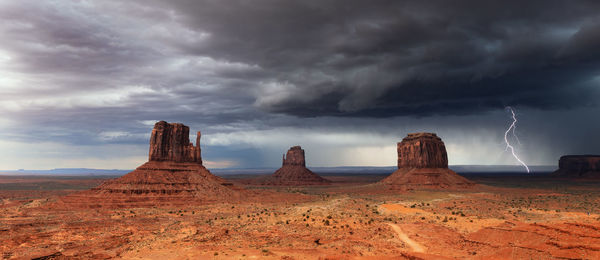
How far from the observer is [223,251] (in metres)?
31.3

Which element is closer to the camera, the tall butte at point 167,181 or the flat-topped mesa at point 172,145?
the tall butte at point 167,181

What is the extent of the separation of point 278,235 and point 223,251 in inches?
342

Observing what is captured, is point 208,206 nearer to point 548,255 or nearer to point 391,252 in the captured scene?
point 391,252

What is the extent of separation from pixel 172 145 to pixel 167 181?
39.4 feet

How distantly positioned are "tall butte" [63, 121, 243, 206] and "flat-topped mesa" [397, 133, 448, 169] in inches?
3028

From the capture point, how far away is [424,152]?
134 m

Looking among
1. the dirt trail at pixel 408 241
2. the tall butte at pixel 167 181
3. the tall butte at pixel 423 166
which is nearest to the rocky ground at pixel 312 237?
the dirt trail at pixel 408 241

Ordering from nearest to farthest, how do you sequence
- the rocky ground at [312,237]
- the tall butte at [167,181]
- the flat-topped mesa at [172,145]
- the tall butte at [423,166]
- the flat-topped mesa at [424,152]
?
the rocky ground at [312,237], the tall butte at [167,181], the flat-topped mesa at [172,145], the tall butte at [423,166], the flat-topped mesa at [424,152]


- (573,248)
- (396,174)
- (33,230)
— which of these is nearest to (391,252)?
(573,248)

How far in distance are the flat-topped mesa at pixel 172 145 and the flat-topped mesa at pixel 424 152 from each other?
85456 millimetres

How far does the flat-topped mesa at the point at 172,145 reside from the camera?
8800 centimetres

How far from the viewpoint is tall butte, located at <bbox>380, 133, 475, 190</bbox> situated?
12338cm

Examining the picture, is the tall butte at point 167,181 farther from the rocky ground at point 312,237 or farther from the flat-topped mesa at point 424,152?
the flat-topped mesa at point 424,152

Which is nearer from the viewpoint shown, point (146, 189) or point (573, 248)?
point (573, 248)
